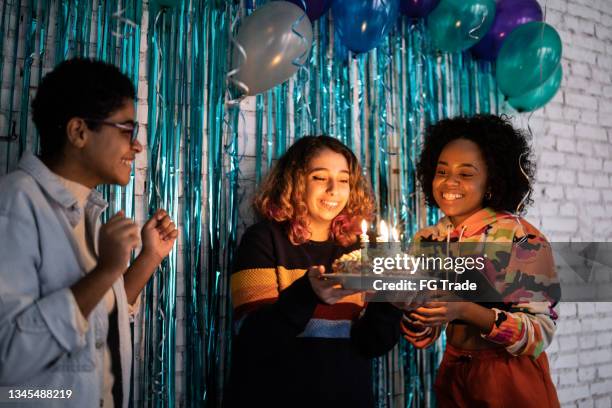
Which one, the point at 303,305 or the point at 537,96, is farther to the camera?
the point at 537,96

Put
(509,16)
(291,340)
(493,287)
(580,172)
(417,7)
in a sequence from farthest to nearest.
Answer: (580,172)
(509,16)
(417,7)
(493,287)
(291,340)

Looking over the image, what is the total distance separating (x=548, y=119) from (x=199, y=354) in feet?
7.63

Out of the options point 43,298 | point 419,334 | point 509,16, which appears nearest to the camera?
point 43,298

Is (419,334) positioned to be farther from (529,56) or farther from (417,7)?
(417,7)

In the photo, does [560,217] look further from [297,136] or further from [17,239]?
[17,239]

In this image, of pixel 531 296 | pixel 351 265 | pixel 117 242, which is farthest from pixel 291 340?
pixel 531 296

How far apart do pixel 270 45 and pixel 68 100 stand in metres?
0.76

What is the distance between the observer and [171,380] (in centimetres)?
189

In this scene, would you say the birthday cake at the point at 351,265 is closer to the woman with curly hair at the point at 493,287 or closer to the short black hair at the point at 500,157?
the woman with curly hair at the point at 493,287

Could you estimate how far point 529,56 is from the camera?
2.17 metres

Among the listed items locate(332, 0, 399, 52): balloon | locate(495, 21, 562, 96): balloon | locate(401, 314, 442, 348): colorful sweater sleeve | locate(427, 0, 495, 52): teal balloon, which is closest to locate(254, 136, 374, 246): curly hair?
locate(401, 314, 442, 348): colorful sweater sleeve

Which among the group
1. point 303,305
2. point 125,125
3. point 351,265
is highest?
point 125,125

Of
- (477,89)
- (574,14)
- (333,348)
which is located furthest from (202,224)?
(574,14)

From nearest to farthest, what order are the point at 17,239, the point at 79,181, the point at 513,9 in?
the point at 17,239 → the point at 79,181 → the point at 513,9
